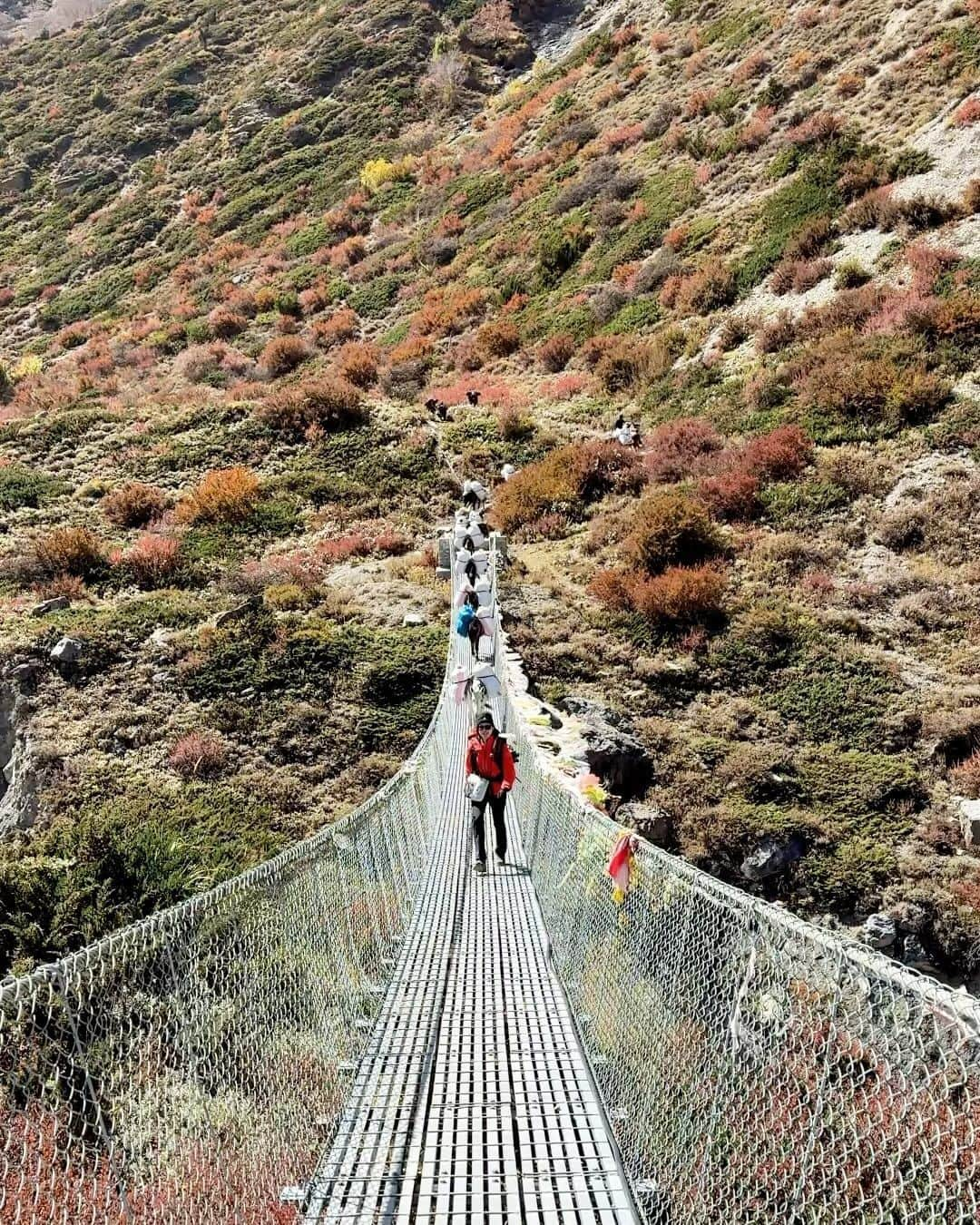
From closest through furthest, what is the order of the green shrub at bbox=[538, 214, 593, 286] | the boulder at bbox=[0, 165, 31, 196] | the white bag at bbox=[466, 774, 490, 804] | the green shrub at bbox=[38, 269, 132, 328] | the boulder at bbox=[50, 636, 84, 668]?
the white bag at bbox=[466, 774, 490, 804] → the boulder at bbox=[50, 636, 84, 668] → the green shrub at bbox=[538, 214, 593, 286] → the green shrub at bbox=[38, 269, 132, 328] → the boulder at bbox=[0, 165, 31, 196]

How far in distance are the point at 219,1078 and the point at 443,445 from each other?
1683cm

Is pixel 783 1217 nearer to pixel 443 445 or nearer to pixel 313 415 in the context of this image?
pixel 443 445

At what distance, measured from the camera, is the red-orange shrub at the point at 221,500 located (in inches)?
644

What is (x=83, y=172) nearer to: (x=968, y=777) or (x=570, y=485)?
(x=570, y=485)

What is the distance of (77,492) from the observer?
17.2 m

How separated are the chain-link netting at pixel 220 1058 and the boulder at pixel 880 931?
4.36 meters

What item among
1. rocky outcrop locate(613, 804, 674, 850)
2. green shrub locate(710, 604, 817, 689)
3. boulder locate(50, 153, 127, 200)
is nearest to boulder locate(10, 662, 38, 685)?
rocky outcrop locate(613, 804, 674, 850)

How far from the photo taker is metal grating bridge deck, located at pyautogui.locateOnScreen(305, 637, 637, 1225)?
2873mm

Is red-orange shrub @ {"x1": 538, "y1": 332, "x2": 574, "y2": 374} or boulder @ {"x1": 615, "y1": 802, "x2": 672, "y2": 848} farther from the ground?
red-orange shrub @ {"x1": 538, "y1": 332, "x2": 574, "y2": 374}

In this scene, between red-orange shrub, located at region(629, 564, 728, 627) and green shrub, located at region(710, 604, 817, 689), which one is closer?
green shrub, located at region(710, 604, 817, 689)

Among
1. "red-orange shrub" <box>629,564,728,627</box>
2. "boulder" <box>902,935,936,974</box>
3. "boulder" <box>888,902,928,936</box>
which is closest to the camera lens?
"boulder" <box>902,935,936,974</box>

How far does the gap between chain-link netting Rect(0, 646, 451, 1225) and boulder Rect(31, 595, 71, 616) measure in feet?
30.0

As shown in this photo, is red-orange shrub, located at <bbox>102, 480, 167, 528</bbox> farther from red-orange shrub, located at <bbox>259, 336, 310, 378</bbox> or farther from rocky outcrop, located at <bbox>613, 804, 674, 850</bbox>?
rocky outcrop, located at <bbox>613, 804, 674, 850</bbox>

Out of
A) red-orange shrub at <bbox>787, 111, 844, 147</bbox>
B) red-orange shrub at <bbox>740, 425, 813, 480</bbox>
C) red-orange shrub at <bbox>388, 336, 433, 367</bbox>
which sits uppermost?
red-orange shrub at <bbox>787, 111, 844, 147</bbox>
